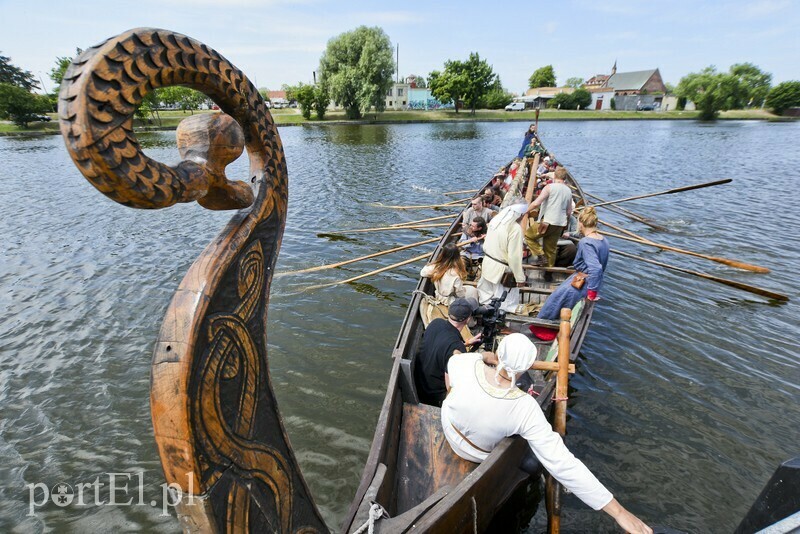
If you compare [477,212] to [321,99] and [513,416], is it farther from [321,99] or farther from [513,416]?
[321,99]

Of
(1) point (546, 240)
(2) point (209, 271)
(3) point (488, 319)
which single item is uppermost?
(2) point (209, 271)

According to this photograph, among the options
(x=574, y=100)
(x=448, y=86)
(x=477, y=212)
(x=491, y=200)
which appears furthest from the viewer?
(x=574, y=100)

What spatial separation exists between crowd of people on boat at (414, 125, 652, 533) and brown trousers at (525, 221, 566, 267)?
19mm

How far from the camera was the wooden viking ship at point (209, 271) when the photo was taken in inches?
40.7

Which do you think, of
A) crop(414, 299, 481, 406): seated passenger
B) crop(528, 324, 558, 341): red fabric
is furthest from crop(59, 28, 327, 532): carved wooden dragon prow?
crop(528, 324, 558, 341): red fabric

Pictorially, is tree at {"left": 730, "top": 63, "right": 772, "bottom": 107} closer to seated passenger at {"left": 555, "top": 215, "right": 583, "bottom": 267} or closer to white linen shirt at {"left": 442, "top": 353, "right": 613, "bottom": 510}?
seated passenger at {"left": 555, "top": 215, "right": 583, "bottom": 267}

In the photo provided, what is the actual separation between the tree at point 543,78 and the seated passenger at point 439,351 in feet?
372

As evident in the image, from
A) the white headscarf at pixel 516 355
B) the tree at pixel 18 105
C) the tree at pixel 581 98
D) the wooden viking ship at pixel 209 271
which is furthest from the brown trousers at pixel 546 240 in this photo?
the tree at pixel 581 98


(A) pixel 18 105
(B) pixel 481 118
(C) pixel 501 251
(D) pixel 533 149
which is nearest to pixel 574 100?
(B) pixel 481 118

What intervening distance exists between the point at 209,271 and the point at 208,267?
0.02 meters

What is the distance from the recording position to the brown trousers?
7711 mm

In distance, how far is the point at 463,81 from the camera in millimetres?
64312

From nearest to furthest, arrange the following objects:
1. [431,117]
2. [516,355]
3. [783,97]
→ 1. [516,355]
2. [431,117]
3. [783,97]

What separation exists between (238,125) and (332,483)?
4.57m
